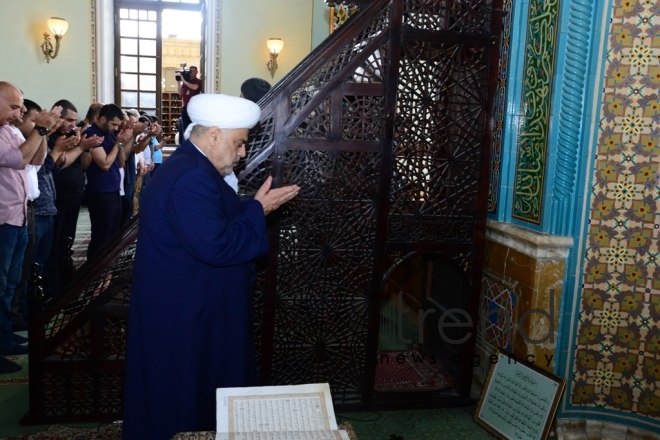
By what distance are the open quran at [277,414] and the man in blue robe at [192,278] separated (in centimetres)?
64

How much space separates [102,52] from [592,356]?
27.3 feet

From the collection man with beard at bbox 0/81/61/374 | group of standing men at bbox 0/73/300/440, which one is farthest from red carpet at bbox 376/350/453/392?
man with beard at bbox 0/81/61/374

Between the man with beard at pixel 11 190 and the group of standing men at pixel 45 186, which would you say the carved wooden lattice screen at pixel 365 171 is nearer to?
the group of standing men at pixel 45 186

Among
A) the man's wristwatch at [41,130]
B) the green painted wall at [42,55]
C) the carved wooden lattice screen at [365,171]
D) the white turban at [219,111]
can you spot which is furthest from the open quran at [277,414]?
the green painted wall at [42,55]

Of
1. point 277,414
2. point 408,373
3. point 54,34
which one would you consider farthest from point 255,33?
point 277,414

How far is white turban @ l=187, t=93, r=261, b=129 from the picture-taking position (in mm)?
1990

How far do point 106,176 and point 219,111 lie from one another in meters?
3.46

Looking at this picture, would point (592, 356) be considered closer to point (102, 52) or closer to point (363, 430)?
point (363, 430)

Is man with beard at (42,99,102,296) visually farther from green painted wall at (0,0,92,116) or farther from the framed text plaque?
green painted wall at (0,0,92,116)

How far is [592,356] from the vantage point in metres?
2.91

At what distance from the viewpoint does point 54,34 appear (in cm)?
862

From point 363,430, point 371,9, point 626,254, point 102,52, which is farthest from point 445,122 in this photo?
point 102,52

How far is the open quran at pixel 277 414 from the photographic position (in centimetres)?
132

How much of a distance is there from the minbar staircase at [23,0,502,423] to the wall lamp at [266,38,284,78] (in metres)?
6.01
